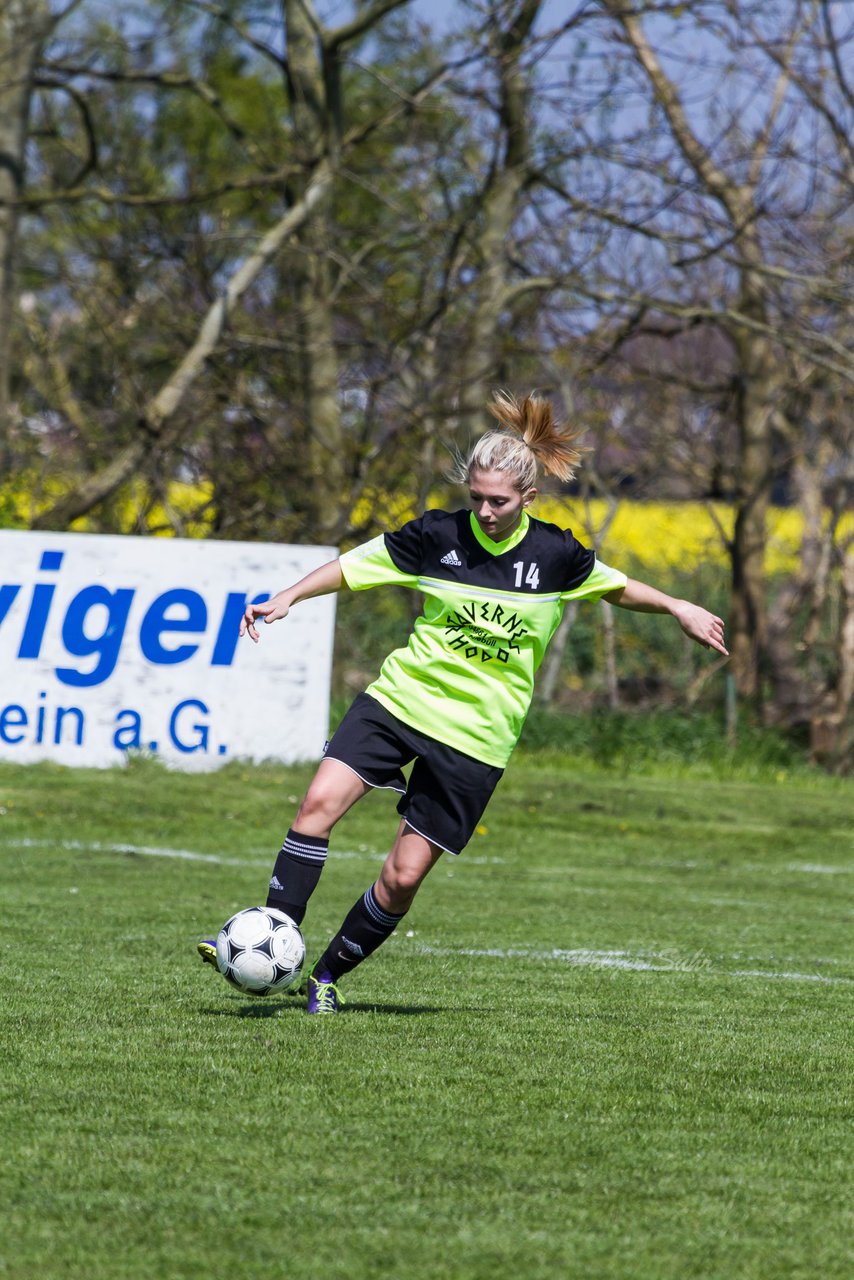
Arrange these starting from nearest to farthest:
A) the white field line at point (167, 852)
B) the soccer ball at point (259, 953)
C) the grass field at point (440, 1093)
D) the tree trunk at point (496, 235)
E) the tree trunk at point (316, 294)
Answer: the grass field at point (440, 1093) < the soccer ball at point (259, 953) < the white field line at point (167, 852) < the tree trunk at point (316, 294) < the tree trunk at point (496, 235)

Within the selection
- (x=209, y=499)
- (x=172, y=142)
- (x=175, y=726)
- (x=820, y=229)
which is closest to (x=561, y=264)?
(x=820, y=229)

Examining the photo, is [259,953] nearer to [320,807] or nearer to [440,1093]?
[320,807]

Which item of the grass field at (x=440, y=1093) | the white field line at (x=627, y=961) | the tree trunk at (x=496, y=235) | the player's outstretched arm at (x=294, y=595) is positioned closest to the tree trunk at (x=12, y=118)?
the tree trunk at (x=496, y=235)

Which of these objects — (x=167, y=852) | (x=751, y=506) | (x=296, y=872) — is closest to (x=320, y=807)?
(x=296, y=872)

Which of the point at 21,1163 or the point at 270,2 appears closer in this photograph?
the point at 21,1163

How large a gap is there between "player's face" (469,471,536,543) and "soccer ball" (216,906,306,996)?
135 cm

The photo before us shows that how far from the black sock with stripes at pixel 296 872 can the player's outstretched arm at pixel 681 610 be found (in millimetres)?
1207

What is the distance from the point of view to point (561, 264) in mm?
17859

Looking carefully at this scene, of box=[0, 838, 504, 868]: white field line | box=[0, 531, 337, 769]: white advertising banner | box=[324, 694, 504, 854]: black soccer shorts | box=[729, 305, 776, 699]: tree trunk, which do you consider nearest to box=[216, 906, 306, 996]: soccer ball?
box=[324, 694, 504, 854]: black soccer shorts

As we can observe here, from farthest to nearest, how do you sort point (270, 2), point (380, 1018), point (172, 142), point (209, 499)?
point (172, 142) < point (270, 2) < point (209, 499) < point (380, 1018)

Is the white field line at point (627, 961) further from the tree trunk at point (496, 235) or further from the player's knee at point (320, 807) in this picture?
the tree trunk at point (496, 235)

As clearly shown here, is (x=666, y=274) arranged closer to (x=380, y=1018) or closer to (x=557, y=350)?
(x=557, y=350)

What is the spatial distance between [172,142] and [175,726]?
17616mm

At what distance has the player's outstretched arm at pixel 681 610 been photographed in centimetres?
523
